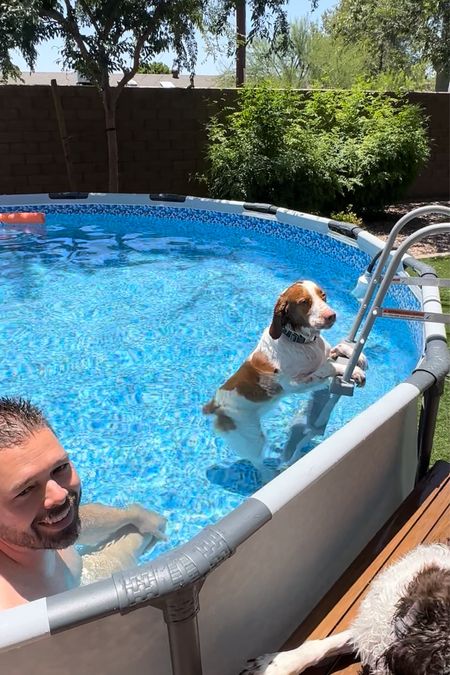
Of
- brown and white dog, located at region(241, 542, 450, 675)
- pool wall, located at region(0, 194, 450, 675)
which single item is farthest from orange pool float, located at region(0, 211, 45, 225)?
brown and white dog, located at region(241, 542, 450, 675)

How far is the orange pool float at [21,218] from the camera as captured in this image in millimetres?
10922

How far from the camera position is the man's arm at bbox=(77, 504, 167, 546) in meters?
3.03

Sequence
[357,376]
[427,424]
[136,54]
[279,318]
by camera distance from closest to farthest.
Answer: [427,424] → [279,318] → [357,376] → [136,54]

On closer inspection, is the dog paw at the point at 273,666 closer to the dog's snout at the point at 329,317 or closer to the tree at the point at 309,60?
the dog's snout at the point at 329,317

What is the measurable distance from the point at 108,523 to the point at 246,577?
1.38 meters

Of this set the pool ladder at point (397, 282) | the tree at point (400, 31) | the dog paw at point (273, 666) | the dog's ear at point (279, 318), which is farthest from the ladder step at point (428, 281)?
the tree at point (400, 31)

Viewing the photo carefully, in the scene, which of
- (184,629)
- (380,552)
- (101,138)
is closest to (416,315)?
(380,552)

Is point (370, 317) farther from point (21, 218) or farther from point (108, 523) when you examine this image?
point (21, 218)

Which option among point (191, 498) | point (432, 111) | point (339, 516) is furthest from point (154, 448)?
point (432, 111)

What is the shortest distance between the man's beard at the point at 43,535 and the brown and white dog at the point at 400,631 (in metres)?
0.79

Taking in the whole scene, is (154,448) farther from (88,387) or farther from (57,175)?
(57,175)

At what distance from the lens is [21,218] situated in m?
11.0

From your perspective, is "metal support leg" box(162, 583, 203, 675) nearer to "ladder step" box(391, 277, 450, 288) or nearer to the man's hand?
the man's hand

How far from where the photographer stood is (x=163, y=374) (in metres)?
5.59
